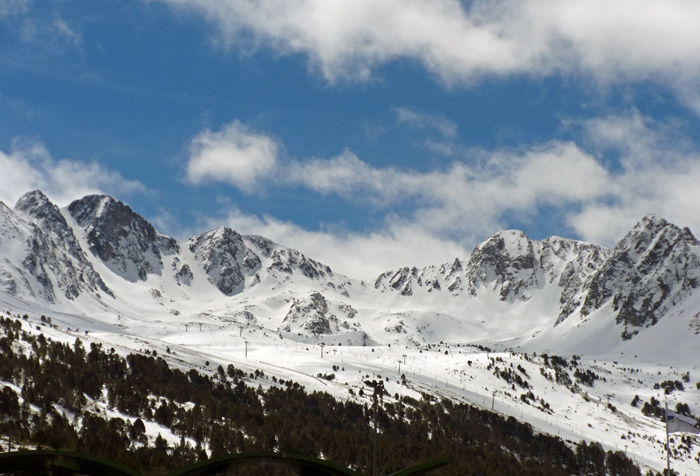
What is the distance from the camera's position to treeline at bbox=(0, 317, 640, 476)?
5509 cm

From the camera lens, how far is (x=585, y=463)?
404 feet

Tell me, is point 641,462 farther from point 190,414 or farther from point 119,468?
point 119,468

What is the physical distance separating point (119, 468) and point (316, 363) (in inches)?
5971

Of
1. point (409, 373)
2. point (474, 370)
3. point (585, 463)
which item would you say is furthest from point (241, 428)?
point (474, 370)

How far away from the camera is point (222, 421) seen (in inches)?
2908

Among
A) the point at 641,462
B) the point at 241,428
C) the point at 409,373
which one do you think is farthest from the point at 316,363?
the point at 241,428

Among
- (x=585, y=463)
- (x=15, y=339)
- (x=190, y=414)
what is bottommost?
(x=585, y=463)

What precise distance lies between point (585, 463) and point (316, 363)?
69.0 meters

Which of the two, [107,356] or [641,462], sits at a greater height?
[107,356]

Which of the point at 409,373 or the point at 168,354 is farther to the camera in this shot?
the point at 409,373

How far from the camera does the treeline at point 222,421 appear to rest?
5509 centimetres

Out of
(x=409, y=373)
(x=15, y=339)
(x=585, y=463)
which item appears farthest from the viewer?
(x=409, y=373)

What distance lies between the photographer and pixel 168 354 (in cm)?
12600

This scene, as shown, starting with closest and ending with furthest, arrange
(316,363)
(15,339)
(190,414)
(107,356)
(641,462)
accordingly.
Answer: (190,414)
(15,339)
(107,356)
(641,462)
(316,363)
